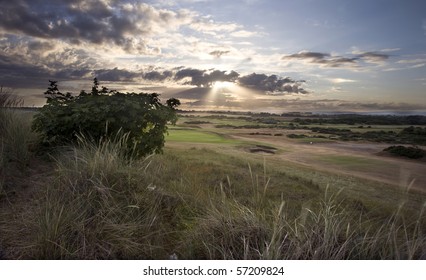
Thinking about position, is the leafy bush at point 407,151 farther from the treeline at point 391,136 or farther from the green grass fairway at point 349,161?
the green grass fairway at point 349,161

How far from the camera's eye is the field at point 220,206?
12.2 feet

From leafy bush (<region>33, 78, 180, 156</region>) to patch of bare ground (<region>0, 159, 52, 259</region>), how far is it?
0.80m

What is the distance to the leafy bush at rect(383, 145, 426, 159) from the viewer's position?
5.79 metres

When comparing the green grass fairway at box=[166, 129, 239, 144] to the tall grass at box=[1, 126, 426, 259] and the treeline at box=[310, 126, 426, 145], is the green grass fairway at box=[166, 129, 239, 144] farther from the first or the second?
the tall grass at box=[1, 126, 426, 259]

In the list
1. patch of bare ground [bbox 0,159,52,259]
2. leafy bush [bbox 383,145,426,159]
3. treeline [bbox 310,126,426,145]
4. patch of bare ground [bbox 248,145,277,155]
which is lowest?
patch of bare ground [bbox 0,159,52,259]

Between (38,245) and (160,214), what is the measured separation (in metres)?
1.64

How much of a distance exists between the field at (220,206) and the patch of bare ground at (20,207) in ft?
0.06

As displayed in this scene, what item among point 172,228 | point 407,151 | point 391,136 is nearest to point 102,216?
point 172,228

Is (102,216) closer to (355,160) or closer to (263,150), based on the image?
(355,160)

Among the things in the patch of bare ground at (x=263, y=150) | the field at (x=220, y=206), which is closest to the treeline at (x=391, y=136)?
the field at (x=220, y=206)

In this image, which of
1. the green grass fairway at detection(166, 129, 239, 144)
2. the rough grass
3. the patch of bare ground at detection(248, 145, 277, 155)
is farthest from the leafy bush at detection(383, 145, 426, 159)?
the rough grass

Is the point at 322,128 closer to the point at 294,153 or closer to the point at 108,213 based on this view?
the point at 294,153

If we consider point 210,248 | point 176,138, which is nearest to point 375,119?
point 210,248

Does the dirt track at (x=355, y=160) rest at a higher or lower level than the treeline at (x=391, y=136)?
lower
